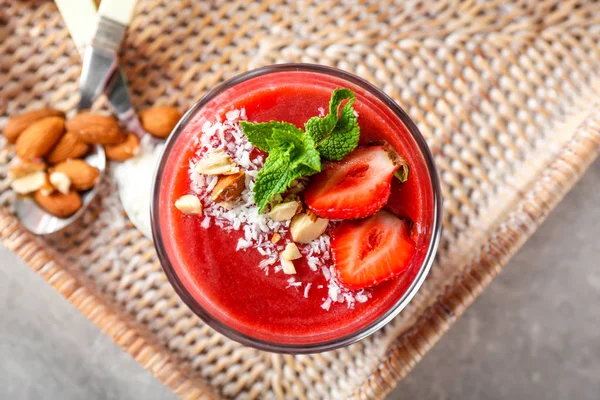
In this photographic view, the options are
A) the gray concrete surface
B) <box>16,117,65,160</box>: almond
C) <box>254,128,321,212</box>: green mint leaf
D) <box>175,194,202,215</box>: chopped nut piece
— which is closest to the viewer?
<box>254,128,321,212</box>: green mint leaf

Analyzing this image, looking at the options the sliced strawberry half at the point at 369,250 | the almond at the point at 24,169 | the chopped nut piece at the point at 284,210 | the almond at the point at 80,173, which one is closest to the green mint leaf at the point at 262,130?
the chopped nut piece at the point at 284,210

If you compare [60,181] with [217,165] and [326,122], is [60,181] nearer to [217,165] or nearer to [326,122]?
[217,165]

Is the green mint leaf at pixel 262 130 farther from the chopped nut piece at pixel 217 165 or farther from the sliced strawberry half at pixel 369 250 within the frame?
the sliced strawberry half at pixel 369 250

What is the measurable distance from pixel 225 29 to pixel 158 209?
1.89 ft

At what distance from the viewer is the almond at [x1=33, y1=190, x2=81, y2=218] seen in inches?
58.6

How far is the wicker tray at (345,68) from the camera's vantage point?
1535mm

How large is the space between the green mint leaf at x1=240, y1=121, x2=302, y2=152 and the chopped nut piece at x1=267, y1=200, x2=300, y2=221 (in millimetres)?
106

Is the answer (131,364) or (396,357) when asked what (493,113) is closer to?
(396,357)

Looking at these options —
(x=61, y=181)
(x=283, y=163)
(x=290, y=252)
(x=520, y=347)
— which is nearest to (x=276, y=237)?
(x=290, y=252)

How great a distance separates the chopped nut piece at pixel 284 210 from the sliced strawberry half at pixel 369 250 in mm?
98

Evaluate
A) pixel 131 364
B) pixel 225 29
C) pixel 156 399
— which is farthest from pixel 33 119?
pixel 156 399

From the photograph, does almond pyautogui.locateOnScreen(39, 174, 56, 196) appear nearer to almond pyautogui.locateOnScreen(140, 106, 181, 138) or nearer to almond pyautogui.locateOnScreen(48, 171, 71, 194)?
almond pyautogui.locateOnScreen(48, 171, 71, 194)

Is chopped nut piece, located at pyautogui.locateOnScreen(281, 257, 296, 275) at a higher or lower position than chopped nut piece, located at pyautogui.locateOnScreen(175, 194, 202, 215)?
lower

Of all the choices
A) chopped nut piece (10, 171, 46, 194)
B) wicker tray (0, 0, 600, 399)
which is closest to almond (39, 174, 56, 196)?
chopped nut piece (10, 171, 46, 194)
